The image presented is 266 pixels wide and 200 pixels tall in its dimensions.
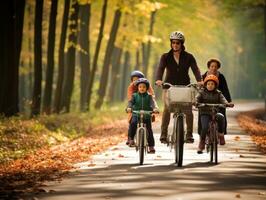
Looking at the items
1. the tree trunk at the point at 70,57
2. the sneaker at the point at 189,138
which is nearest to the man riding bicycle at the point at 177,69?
the sneaker at the point at 189,138

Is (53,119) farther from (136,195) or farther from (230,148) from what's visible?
(136,195)

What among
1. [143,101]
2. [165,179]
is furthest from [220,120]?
[165,179]

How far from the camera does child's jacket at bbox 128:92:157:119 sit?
1510 cm

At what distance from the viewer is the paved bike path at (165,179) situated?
34.1 feet

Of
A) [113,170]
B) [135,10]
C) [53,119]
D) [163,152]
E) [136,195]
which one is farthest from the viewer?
[135,10]

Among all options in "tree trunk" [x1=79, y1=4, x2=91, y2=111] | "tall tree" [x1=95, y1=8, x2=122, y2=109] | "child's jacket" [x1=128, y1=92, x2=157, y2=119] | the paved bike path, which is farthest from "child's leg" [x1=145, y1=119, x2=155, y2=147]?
"tall tree" [x1=95, y1=8, x2=122, y2=109]

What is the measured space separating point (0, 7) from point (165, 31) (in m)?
31.9

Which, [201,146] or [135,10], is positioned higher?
[135,10]

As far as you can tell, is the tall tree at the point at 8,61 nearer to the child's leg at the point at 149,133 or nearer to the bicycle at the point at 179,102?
the child's leg at the point at 149,133

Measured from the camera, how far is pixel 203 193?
10430 millimetres

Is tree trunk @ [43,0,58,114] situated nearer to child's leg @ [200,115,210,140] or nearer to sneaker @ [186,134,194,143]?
child's leg @ [200,115,210,140]

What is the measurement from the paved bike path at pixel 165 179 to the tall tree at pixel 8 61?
8.23 m

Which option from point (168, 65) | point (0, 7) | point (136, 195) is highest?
point (0, 7)

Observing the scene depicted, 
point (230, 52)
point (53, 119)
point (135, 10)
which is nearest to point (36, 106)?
point (53, 119)
